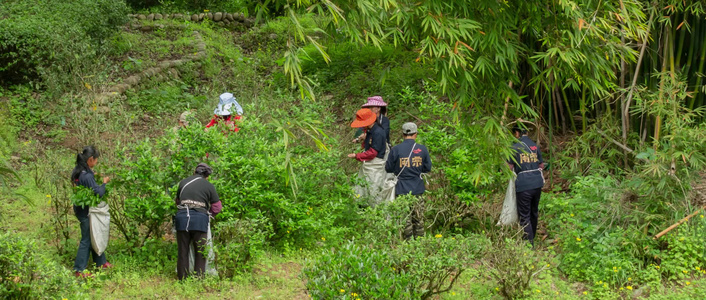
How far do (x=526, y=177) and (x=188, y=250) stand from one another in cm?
339

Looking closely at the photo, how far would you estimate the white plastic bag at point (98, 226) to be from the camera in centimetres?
615

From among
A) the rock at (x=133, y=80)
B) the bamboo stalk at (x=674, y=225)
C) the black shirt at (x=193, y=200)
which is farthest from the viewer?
the rock at (x=133, y=80)

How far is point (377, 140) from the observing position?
7434 millimetres

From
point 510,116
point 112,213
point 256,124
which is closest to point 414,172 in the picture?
point 256,124

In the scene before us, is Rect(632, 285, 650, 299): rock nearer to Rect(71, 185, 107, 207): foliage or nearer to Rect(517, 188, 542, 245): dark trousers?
Rect(517, 188, 542, 245): dark trousers

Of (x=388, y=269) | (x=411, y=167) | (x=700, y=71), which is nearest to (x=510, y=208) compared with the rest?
(x=411, y=167)

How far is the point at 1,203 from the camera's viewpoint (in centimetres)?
781

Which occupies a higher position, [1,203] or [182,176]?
[182,176]

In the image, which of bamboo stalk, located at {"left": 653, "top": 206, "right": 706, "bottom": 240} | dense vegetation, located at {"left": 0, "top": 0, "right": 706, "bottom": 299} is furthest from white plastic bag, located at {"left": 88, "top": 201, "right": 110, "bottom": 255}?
bamboo stalk, located at {"left": 653, "top": 206, "right": 706, "bottom": 240}

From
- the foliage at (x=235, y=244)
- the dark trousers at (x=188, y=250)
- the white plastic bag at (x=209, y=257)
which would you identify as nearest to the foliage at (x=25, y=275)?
the dark trousers at (x=188, y=250)

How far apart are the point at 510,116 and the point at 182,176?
430 centimetres

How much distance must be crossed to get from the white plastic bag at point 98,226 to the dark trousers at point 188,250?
2.28 feet

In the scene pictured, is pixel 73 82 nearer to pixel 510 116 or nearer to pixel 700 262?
pixel 510 116

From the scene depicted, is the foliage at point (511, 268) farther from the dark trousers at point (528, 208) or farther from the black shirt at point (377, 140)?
the black shirt at point (377, 140)
